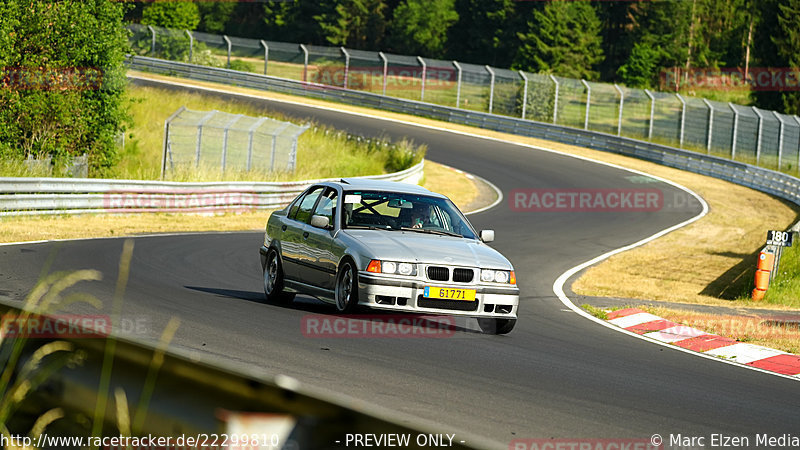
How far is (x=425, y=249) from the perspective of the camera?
10.5 metres

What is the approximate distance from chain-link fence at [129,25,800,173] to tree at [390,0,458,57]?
4342 centimetres

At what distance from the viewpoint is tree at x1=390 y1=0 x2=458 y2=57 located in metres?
105

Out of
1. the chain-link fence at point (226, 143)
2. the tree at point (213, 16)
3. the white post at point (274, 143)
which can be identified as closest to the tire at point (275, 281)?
the chain-link fence at point (226, 143)

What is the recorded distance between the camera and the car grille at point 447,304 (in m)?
10.2

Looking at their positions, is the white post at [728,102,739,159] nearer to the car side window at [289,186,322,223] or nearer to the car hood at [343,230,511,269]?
the car side window at [289,186,322,223]

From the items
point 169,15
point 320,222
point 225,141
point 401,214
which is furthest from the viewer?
point 169,15

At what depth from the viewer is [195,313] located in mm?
10281

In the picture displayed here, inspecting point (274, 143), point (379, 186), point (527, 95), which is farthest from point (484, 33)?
point (379, 186)

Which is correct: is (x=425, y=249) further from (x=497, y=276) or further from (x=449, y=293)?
(x=497, y=276)

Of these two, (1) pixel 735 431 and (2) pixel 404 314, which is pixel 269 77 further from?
(1) pixel 735 431

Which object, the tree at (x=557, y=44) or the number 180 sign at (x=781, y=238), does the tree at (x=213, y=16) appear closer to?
the tree at (x=557, y=44)

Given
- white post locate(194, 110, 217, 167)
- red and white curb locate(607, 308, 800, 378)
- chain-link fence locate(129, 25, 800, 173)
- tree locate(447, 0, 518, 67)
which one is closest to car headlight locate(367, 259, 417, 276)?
red and white curb locate(607, 308, 800, 378)

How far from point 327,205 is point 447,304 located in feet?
7.22

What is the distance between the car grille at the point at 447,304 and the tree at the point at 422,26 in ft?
316
